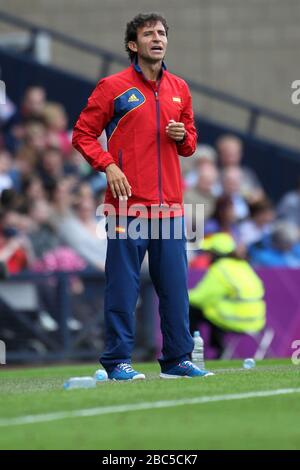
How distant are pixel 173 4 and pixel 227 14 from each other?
917mm

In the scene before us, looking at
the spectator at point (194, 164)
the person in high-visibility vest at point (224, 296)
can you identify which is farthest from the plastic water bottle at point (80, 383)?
the spectator at point (194, 164)

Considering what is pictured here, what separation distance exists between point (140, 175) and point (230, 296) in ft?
20.5

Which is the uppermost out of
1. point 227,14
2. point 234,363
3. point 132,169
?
point 227,14

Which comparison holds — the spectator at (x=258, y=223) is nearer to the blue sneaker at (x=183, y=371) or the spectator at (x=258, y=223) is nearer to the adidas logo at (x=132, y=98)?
the blue sneaker at (x=183, y=371)

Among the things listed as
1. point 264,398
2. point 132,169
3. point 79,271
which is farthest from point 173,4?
point 264,398

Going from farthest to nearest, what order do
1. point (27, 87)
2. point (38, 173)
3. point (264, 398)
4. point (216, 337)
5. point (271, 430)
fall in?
point (27, 87) < point (38, 173) < point (216, 337) < point (264, 398) < point (271, 430)

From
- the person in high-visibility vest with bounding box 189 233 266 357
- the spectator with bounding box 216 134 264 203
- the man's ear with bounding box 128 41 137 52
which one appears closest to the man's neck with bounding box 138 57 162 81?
the man's ear with bounding box 128 41 137 52

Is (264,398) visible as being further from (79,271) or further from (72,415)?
(79,271)

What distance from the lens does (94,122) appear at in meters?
9.05

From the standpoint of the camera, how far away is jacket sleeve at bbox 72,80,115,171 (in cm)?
902

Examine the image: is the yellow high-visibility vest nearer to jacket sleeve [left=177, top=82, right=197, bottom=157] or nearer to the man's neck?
jacket sleeve [left=177, top=82, right=197, bottom=157]

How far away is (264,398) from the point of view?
25.8 feet

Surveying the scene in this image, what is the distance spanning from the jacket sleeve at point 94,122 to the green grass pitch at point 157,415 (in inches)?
59.5
